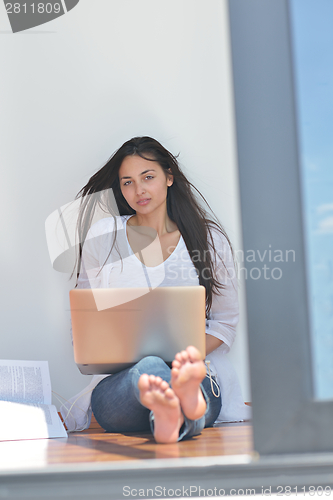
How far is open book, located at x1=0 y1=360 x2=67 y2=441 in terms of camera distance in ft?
4.27

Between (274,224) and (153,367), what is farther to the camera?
(153,367)

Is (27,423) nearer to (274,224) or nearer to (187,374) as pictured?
(187,374)

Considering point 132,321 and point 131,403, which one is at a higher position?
point 132,321

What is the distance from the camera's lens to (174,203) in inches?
72.6

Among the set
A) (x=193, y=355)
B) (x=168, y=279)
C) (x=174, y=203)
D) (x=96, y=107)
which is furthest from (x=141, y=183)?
(x=193, y=355)

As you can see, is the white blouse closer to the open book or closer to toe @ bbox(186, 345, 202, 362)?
the open book

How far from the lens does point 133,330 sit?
3.83ft

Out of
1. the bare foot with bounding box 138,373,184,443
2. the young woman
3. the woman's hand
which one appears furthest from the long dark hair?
the bare foot with bounding box 138,373,184,443

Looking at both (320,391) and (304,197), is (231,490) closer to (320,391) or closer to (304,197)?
(320,391)

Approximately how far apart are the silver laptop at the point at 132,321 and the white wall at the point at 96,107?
850 mm

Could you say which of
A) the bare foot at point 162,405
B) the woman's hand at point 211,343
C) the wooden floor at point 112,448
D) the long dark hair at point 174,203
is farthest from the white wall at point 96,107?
the bare foot at point 162,405

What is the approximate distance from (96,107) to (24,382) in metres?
1.19

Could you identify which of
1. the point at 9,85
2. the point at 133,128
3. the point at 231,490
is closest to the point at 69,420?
the point at 231,490

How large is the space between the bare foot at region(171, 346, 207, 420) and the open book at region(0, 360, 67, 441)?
0.47m
